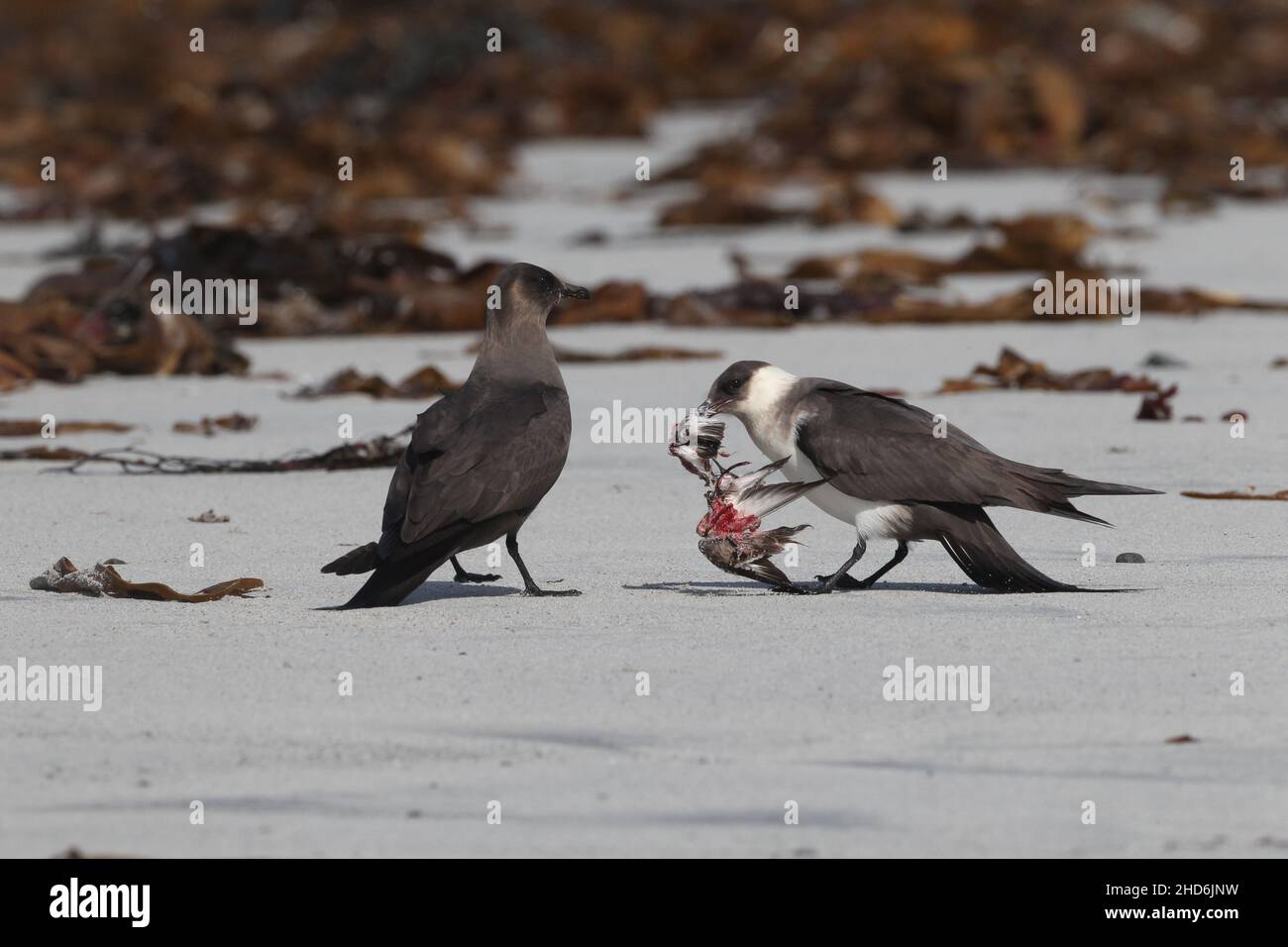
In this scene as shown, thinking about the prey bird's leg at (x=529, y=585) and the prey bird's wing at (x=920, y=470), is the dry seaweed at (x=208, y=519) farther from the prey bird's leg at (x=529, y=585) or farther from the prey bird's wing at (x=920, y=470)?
the prey bird's wing at (x=920, y=470)

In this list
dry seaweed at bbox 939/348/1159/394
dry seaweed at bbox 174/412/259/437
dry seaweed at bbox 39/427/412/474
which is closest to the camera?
dry seaweed at bbox 39/427/412/474

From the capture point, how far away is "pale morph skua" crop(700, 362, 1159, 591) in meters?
5.18

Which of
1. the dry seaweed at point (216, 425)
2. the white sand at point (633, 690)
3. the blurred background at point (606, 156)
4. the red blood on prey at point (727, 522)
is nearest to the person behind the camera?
the white sand at point (633, 690)

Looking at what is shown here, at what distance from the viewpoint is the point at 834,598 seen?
5.20 metres

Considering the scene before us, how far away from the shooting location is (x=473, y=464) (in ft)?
17.0

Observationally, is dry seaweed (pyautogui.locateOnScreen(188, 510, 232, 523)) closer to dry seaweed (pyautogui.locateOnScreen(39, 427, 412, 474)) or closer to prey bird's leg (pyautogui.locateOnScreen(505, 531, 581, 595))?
dry seaweed (pyautogui.locateOnScreen(39, 427, 412, 474))

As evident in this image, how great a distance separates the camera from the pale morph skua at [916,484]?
5.18 meters

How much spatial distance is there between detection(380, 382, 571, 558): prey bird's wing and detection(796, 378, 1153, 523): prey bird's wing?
25.5 inches

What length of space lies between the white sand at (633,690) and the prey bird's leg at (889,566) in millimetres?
51

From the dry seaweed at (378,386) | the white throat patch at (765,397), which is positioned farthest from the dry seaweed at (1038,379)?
the white throat patch at (765,397)

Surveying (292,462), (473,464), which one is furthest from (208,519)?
(473,464)

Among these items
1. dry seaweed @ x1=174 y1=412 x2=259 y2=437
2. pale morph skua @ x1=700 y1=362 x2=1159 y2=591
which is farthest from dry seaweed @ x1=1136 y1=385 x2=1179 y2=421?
dry seaweed @ x1=174 y1=412 x2=259 y2=437

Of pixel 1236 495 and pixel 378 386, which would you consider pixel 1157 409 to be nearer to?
pixel 1236 495
